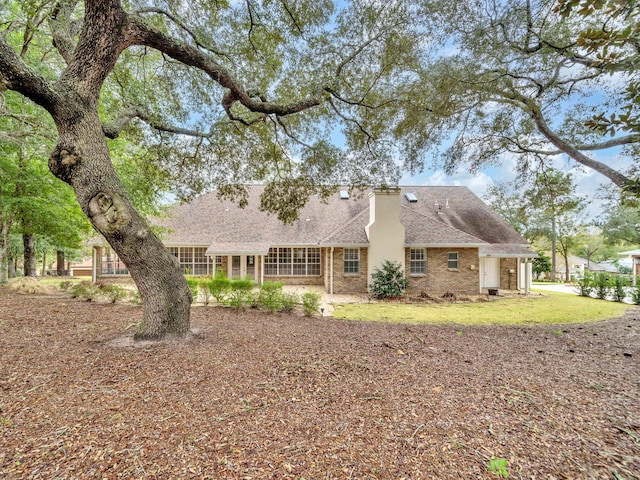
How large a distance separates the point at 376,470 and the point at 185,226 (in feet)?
59.2

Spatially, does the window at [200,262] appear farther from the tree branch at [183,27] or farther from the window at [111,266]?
the tree branch at [183,27]

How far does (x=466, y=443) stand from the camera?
8.02 ft

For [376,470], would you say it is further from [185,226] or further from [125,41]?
[185,226]

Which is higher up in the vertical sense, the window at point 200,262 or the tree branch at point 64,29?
the tree branch at point 64,29

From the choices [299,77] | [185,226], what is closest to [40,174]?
[185,226]

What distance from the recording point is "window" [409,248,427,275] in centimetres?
1484

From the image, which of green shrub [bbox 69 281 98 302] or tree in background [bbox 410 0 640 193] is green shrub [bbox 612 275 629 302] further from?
green shrub [bbox 69 281 98 302]

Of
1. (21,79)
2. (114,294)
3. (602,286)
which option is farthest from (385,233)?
(21,79)

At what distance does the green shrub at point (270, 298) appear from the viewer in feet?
27.0

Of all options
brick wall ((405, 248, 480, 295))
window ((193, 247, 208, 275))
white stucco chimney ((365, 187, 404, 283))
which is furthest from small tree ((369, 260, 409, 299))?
window ((193, 247, 208, 275))

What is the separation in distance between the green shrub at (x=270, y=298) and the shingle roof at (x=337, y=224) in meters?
6.36

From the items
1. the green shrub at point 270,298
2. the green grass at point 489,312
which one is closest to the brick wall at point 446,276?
the green grass at point 489,312

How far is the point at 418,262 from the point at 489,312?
4873 mm

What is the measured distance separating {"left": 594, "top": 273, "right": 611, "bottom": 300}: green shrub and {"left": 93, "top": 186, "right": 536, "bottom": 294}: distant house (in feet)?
9.07
